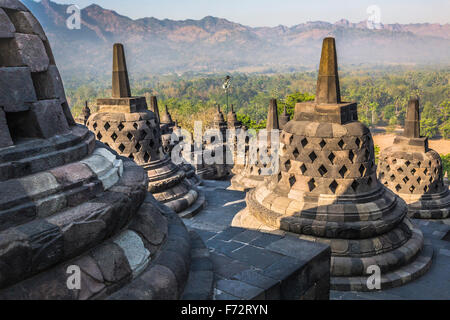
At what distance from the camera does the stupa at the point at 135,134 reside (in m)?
7.51

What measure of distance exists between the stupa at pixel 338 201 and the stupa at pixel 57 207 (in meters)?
2.80

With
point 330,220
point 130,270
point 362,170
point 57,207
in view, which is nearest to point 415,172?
point 362,170

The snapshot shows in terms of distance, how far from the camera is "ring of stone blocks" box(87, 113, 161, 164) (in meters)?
7.50

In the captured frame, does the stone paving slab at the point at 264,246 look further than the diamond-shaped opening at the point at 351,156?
No

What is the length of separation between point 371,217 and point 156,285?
12.4ft

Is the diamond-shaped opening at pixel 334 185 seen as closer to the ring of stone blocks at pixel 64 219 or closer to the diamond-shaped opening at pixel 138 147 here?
the ring of stone blocks at pixel 64 219

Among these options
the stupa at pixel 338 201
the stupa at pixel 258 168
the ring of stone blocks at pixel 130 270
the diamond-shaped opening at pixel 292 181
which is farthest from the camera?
the stupa at pixel 258 168

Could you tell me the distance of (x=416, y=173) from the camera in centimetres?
945

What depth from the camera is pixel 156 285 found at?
8.05ft

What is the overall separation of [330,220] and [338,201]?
332 mm

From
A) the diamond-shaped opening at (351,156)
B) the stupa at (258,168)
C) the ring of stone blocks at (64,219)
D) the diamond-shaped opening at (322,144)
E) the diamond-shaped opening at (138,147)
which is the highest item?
the ring of stone blocks at (64,219)

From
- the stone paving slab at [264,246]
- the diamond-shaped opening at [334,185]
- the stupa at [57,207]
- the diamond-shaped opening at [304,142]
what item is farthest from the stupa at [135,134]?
the stupa at [57,207]
